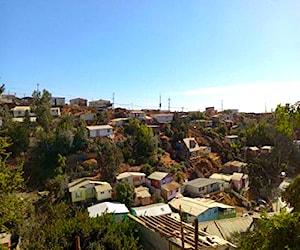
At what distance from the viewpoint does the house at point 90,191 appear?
83.8 feet

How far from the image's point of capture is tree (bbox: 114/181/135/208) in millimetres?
24844

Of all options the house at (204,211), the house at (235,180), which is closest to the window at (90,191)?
the house at (204,211)

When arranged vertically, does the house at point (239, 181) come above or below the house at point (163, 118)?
below

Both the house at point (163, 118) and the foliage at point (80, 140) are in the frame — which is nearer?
the foliage at point (80, 140)

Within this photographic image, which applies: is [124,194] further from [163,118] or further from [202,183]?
[163,118]

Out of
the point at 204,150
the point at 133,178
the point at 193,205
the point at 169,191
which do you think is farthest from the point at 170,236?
the point at 204,150

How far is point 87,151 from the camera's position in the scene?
3328 cm

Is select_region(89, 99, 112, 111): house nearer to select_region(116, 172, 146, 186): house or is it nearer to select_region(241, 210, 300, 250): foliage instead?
select_region(116, 172, 146, 186): house

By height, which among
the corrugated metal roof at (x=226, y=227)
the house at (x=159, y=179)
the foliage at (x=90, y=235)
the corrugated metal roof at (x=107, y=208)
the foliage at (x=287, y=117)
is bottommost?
the corrugated metal roof at (x=226, y=227)

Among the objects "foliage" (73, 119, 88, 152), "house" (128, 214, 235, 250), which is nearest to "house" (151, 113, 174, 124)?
"foliage" (73, 119, 88, 152)

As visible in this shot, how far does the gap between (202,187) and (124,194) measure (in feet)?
24.6

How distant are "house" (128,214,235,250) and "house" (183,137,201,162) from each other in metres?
20.9

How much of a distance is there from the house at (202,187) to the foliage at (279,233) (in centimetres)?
2470

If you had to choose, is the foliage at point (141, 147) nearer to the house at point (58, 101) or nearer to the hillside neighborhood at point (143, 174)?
the hillside neighborhood at point (143, 174)
